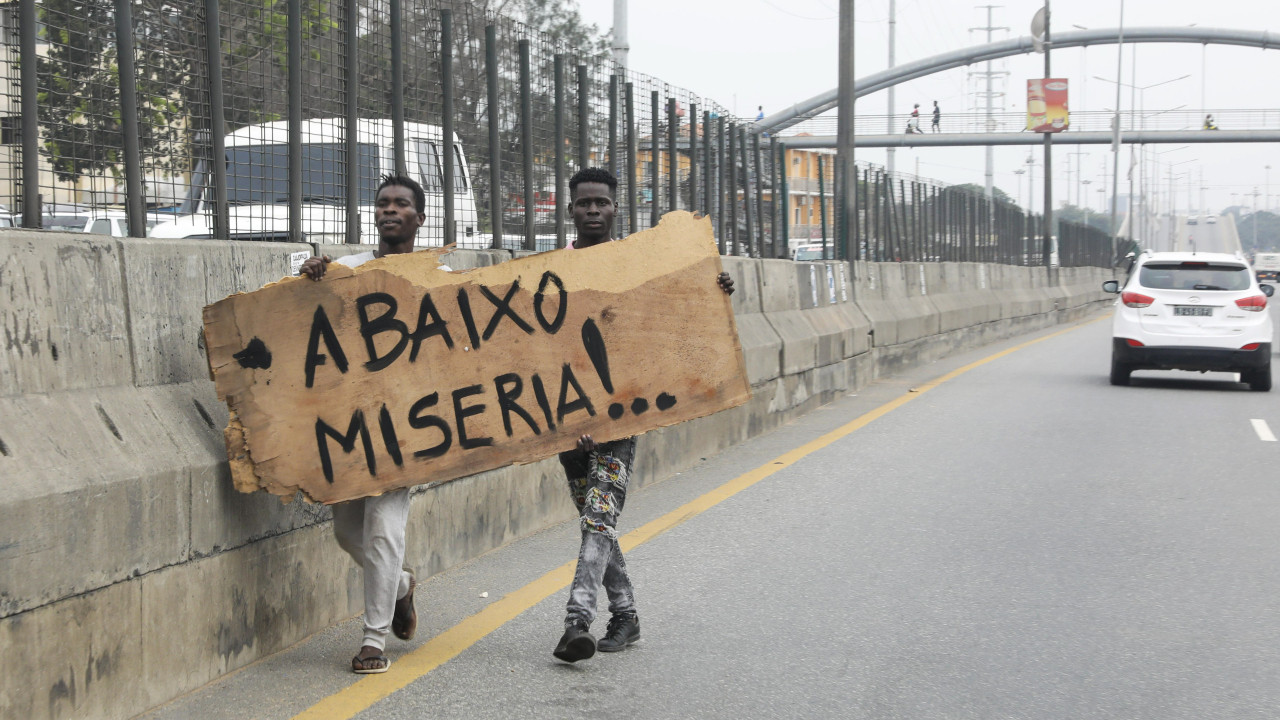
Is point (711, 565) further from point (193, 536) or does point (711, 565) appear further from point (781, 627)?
point (193, 536)

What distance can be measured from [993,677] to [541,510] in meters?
3.09

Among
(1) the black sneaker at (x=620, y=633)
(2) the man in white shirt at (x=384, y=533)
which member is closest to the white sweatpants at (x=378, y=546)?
(2) the man in white shirt at (x=384, y=533)

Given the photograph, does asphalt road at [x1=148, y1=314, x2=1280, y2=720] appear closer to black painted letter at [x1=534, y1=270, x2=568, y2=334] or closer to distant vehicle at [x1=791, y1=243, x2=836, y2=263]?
black painted letter at [x1=534, y1=270, x2=568, y2=334]

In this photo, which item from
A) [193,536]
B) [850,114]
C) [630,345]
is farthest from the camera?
[850,114]

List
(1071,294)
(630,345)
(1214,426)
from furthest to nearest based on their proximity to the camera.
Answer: (1071,294) → (1214,426) → (630,345)

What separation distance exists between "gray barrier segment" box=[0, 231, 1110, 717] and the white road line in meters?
8.17

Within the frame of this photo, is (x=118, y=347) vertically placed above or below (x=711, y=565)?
above

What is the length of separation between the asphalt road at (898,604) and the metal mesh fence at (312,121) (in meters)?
1.87

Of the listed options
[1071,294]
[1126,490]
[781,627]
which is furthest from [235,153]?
[1071,294]

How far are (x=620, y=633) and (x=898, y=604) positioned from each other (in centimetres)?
140

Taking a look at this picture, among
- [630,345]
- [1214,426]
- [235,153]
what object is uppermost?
[235,153]

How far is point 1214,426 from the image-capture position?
12797 millimetres

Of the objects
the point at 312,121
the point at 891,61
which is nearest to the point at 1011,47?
the point at 891,61

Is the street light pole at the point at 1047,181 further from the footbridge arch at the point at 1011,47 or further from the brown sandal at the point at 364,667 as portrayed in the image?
the footbridge arch at the point at 1011,47
